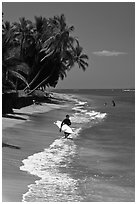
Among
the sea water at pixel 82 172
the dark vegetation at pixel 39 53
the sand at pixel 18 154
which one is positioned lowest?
the sea water at pixel 82 172

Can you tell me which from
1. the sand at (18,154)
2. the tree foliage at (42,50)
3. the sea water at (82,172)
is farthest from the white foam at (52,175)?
the tree foliage at (42,50)

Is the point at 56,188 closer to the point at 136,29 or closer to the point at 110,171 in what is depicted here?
the point at 110,171

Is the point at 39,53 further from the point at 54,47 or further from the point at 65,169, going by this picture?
the point at 65,169

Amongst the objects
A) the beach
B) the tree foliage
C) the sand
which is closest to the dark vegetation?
the tree foliage

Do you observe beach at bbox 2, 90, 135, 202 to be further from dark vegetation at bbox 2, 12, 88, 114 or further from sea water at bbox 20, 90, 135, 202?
dark vegetation at bbox 2, 12, 88, 114

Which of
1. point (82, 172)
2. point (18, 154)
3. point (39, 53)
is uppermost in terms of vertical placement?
point (39, 53)

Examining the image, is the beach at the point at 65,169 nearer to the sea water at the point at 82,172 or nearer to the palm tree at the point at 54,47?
the sea water at the point at 82,172

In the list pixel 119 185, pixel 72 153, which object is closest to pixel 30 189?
pixel 119 185

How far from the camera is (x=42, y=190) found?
16.6 feet

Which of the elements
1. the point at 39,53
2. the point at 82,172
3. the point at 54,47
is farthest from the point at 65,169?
the point at 39,53

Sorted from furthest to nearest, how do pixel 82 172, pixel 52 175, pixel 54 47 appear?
pixel 54 47 < pixel 82 172 < pixel 52 175

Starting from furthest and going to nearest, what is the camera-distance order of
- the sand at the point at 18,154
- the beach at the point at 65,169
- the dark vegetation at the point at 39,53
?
1. the dark vegetation at the point at 39,53
2. the beach at the point at 65,169
3. the sand at the point at 18,154

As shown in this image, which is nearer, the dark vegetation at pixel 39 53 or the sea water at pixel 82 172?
the sea water at pixel 82 172

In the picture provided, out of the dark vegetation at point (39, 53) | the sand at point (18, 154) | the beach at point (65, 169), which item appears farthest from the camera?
the dark vegetation at point (39, 53)
